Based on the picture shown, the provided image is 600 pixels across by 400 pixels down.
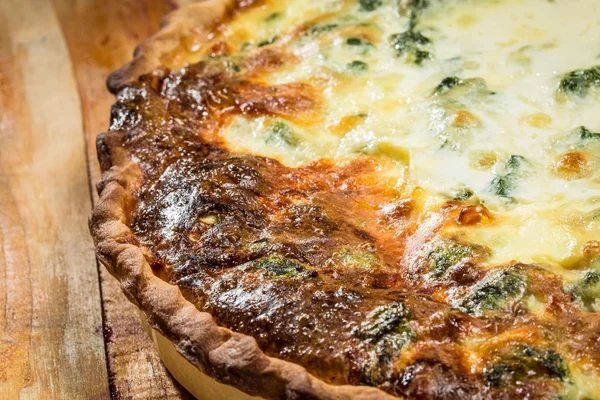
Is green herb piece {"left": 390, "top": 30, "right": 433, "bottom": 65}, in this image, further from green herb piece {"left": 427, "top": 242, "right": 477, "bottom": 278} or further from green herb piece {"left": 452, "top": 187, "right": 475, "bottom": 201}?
green herb piece {"left": 427, "top": 242, "right": 477, "bottom": 278}

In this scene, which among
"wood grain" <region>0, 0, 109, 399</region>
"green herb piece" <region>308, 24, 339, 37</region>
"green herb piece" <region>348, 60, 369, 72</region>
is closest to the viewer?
"wood grain" <region>0, 0, 109, 399</region>

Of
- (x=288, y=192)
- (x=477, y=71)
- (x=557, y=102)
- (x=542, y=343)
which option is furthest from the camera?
(x=477, y=71)

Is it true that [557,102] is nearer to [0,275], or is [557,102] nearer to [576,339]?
[576,339]

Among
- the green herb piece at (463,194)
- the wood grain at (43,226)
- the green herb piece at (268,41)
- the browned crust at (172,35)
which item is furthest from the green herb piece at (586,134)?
the wood grain at (43,226)

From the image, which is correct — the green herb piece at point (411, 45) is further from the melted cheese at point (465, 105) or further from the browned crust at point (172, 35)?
the browned crust at point (172, 35)

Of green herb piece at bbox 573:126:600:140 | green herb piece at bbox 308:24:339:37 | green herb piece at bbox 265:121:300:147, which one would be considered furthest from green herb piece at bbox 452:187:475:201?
green herb piece at bbox 308:24:339:37

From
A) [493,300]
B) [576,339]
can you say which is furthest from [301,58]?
[576,339]
